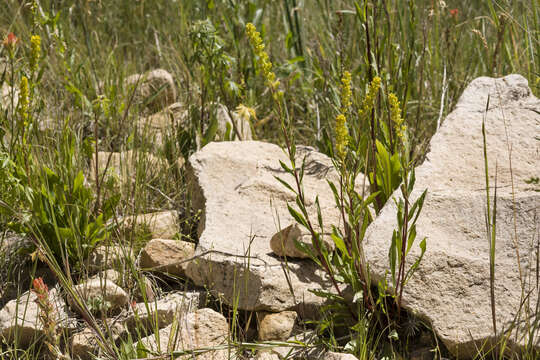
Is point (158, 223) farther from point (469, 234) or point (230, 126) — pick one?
point (469, 234)

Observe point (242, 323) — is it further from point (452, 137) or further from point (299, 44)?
point (299, 44)

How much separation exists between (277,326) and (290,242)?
0.34 m

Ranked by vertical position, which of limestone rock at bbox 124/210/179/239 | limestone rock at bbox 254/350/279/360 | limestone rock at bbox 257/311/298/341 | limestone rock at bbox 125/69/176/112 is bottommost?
limestone rock at bbox 254/350/279/360

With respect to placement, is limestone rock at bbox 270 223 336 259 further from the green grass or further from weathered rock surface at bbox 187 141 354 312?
the green grass

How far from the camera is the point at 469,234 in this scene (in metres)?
2.08

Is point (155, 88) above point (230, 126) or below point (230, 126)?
above

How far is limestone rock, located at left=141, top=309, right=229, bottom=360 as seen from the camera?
6.53 ft

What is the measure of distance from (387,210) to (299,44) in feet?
7.03

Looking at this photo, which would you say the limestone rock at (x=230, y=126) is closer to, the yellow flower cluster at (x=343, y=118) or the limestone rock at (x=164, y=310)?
the limestone rock at (x=164, y=310)

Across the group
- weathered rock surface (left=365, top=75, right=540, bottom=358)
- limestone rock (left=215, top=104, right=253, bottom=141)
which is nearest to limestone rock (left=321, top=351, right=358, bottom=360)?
weathered rock surface (left=365, top=75, right=540, bottom=358)

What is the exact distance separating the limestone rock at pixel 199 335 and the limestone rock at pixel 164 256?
356 mm

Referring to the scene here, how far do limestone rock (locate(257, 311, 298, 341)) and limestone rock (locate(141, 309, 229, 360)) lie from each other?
0.14m

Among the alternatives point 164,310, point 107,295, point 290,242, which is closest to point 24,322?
point 107,295

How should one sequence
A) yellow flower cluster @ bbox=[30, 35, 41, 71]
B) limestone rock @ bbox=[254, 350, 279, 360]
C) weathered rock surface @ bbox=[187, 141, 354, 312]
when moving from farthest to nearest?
yellow flower cluster @ bbox=[30, 35, 41, 71] < weathered rock surface @ bbox=[187, 141, 354, 312] < limestone rock @ bbox=[254, 350, 279, 360]
